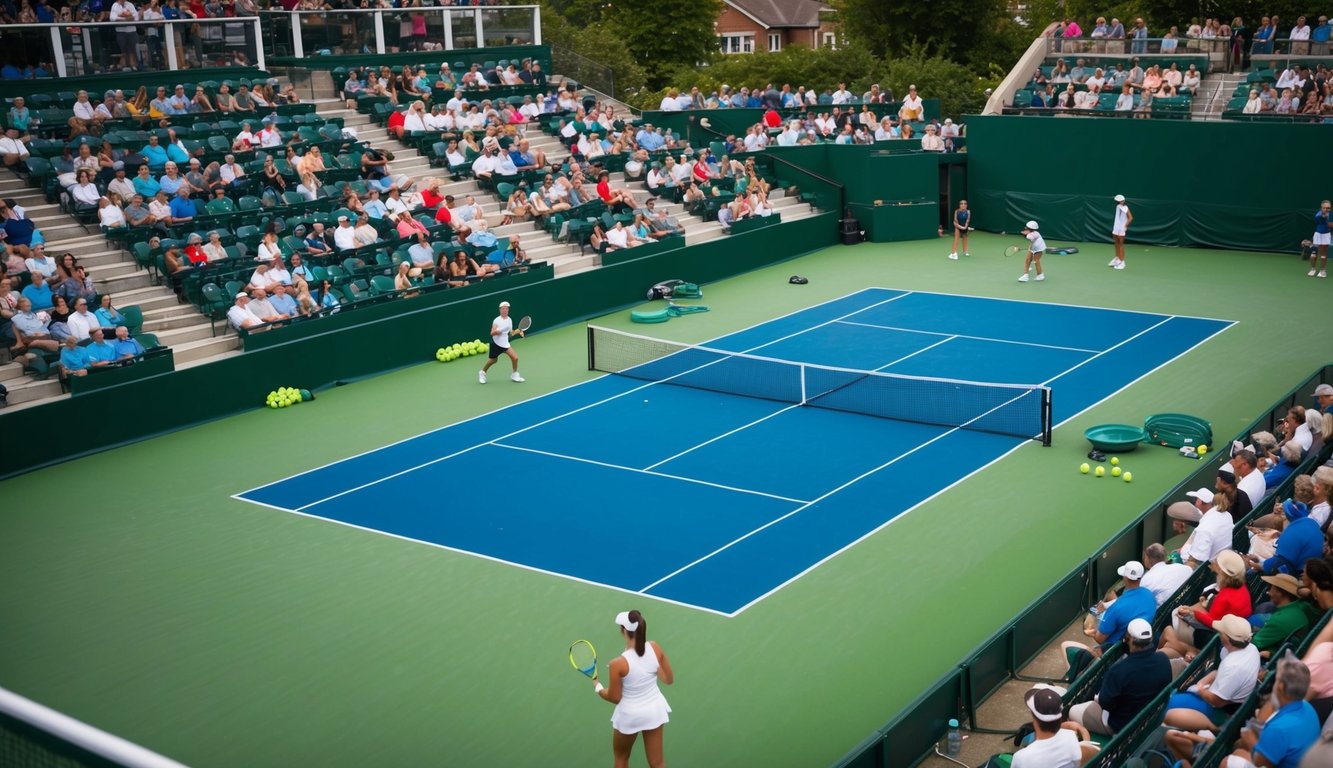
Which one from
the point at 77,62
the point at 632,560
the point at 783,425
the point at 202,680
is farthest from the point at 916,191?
the point at 202,680

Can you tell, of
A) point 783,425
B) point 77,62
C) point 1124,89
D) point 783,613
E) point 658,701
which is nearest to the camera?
point 658,701

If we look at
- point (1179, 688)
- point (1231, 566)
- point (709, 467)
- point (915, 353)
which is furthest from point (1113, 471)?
point (1179, 688)

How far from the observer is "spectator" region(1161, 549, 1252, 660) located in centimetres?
1018

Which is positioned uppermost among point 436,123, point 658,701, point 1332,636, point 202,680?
point 436,123

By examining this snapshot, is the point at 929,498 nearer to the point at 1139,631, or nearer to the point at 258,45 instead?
the point at 1139,631

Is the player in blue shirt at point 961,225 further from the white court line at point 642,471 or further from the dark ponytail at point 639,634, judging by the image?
the dark ponytail at point 639,634

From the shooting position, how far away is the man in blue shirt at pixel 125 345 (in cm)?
1953

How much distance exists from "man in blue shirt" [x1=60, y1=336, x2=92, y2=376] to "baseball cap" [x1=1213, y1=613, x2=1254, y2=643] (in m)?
15.1

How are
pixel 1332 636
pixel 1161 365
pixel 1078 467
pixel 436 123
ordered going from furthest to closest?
1. pixel 436 123
2. pixel 1161 365
3. pixel 1078 467
4. pixel 1332 636

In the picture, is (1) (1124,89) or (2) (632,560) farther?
(1) (1124,89)

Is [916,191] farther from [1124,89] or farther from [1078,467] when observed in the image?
[1078,467]

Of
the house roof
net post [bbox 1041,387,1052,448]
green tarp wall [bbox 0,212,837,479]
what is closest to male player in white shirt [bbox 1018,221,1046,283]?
green tarp wall [bbox 0,212,837,479]

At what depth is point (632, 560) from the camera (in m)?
14.8

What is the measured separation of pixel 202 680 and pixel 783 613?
17.5 ft
